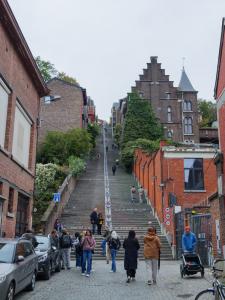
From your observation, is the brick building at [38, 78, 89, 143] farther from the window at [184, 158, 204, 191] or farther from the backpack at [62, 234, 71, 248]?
the backpack at [62, 234, 71, 248]

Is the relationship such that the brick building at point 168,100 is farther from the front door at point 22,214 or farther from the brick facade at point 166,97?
the front door at point 22,214

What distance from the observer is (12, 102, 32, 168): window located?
770 inches

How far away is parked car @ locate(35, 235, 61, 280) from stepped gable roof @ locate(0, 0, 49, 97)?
874 centimetres

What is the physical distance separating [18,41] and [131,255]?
429 inches

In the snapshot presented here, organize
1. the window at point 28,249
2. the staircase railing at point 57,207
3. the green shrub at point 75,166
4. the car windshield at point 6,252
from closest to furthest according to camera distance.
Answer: the car windshield at point 6,252 → the window at point 28,249 → the staircase railing at point 57,207 → the green shrub at point 75,166

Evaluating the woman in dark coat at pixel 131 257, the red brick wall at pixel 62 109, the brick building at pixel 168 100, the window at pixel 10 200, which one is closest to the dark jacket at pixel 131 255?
the woman in dark coat at pixel 131 257

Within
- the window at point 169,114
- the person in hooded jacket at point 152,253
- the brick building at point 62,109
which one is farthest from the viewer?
the window at point 169,114

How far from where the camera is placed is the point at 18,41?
18.5 m

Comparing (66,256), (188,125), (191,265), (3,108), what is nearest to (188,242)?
(191,265)

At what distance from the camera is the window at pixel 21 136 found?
1956 centimetres

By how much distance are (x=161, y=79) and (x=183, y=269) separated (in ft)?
175

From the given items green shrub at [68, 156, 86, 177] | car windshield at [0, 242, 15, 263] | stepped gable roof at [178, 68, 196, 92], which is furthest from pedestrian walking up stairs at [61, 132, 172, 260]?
stepped gable roof at [178, 68, 196, 92]

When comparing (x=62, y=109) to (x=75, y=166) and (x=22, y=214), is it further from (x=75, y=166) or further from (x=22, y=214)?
(x=22, y=214)

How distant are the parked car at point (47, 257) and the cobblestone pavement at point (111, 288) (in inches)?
12.8
